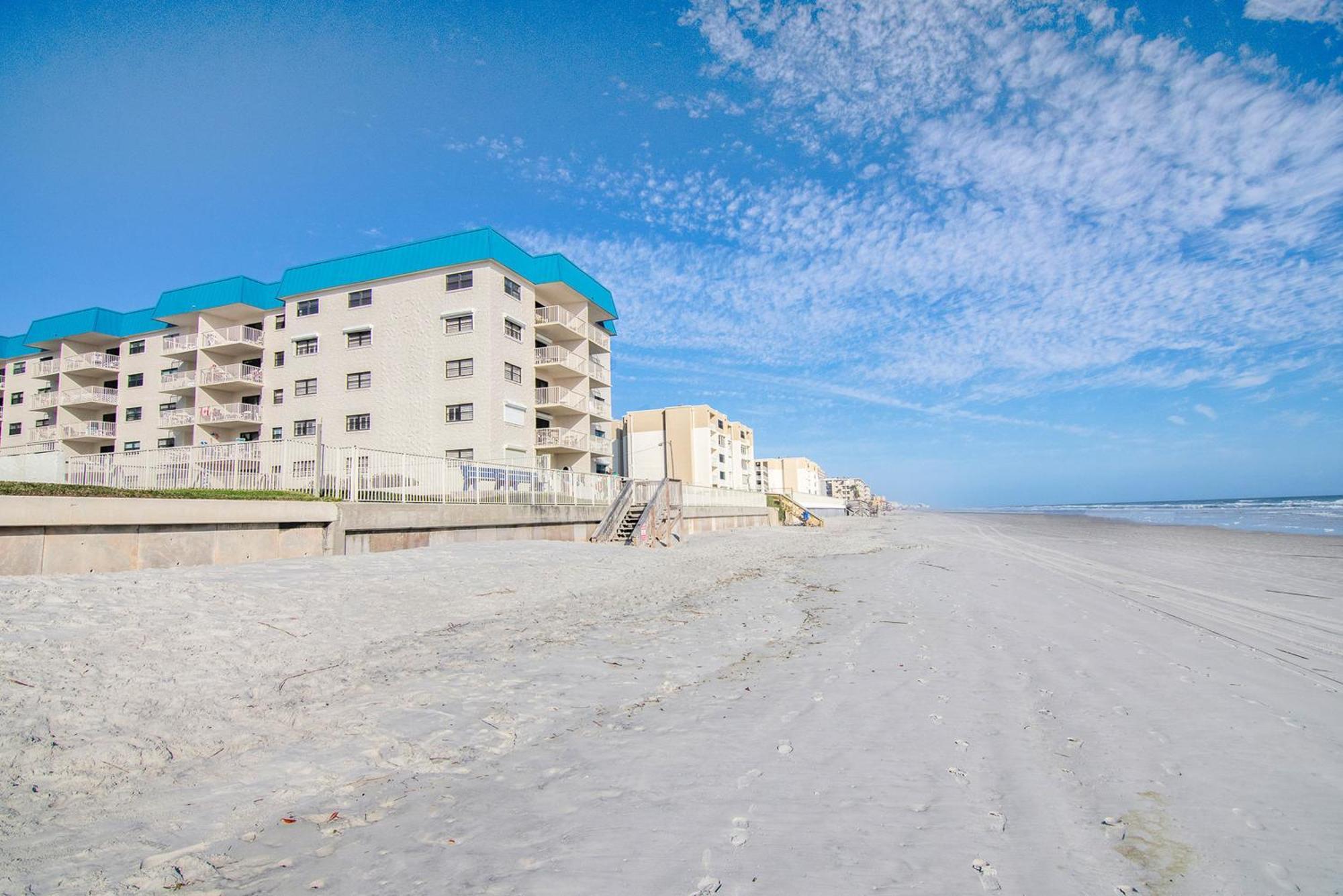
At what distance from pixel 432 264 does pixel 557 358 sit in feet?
25.9

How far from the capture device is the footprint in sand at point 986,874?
270cm

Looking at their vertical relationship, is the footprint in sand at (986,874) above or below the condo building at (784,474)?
below

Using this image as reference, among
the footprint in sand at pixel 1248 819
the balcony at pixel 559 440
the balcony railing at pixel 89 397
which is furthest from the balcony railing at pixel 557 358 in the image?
the footprint in sand at pixel 1248 819

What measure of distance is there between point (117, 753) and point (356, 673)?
6.76 feet

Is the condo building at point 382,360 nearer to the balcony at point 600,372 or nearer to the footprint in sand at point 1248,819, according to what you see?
the balcony at point 600,372

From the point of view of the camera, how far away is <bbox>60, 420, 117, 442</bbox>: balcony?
4241 centimetres

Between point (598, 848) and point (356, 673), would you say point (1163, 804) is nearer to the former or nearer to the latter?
point (598, 848)

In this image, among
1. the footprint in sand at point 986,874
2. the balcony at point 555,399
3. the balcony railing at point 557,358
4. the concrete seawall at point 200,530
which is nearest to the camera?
the footprint in sand at point 986,874

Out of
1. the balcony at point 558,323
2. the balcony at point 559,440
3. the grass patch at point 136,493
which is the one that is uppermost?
the balcony at point 558,323

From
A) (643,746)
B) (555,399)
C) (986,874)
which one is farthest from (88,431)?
(986,874)

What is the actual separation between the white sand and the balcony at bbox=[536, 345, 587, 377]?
26.1 metres

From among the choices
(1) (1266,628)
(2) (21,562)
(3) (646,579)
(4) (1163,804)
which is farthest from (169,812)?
(1) (1266,628)

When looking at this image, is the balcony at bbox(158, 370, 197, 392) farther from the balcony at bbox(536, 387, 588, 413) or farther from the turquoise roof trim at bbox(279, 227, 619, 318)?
the balcony at bbox(536, 387, 588, 413)

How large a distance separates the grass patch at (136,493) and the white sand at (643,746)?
2.38 m
